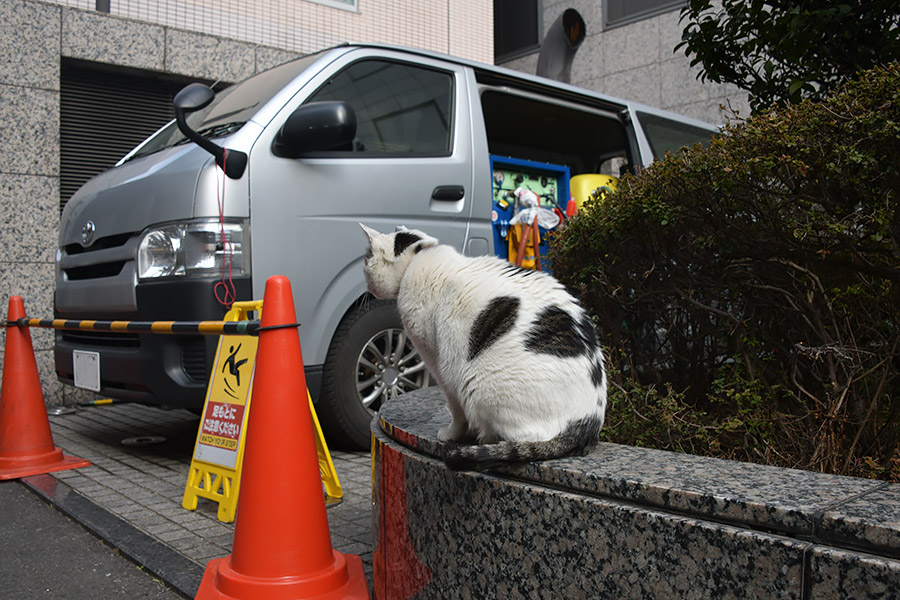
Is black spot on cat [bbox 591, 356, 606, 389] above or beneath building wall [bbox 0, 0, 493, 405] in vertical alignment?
beneath

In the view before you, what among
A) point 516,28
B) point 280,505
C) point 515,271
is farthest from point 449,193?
point 516,28

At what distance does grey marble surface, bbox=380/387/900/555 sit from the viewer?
4.18 feet

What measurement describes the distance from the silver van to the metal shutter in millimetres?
2203

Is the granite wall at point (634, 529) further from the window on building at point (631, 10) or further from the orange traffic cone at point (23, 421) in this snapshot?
the window on building at point (631, 10)

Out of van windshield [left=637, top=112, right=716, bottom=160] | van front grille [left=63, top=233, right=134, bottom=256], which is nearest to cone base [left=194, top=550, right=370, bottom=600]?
van front grille [left=63, top=233, right=134, bottom=256]

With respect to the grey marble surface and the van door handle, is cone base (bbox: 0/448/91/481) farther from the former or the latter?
the grey marble surface

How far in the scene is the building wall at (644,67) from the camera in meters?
9.52

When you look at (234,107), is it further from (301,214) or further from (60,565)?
(60,565)

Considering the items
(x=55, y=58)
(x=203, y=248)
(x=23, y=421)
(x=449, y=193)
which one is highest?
(x=55, y=58)

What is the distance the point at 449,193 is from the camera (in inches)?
183

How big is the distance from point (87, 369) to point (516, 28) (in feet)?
30.2

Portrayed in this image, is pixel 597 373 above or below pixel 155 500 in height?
above

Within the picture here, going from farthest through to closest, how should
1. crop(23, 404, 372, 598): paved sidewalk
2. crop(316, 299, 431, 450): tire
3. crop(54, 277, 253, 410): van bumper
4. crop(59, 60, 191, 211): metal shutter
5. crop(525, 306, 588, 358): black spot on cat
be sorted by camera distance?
crop(59, 60, 191, 211): metal shutter → crop(316, 299, 431, 450): tire → crop(54, 277, 253, 410): van bumper → crop(23, 404, 372, 598): paved sidewalk → crop(525, 306, 588, 358): black spot on cat

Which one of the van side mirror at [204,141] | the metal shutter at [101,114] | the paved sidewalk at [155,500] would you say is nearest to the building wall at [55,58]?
the metal shutter at [101,114]
